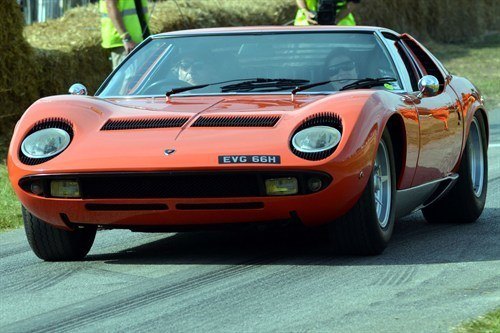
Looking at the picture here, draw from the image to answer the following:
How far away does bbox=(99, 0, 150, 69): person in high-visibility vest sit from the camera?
43.8 ft

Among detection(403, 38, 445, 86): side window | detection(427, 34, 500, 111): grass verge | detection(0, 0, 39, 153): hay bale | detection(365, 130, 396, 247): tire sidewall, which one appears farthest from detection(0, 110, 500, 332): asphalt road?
detection(427, 34, 500, 111): grass verge

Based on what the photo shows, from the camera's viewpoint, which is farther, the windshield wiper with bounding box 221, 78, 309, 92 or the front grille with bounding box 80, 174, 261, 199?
the windshield wiper with bounding box 221, 78, 309, 92

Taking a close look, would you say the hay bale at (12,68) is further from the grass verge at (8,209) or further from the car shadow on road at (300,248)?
the car shadow on road at (300,248)

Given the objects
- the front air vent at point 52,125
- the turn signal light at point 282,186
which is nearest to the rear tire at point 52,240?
the front air vent at point 52,125

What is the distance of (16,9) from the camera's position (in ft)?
44.8

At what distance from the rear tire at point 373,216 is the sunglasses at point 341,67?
0.78m

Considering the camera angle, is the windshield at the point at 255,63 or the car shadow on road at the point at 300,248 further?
the windshield at the point at 255,63

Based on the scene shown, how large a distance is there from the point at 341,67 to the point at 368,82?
0.21m

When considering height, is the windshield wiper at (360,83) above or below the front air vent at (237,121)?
below

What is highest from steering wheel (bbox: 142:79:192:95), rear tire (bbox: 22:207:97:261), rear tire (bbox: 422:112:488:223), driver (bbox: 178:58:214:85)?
driver (bbox: 178:58:214:85)

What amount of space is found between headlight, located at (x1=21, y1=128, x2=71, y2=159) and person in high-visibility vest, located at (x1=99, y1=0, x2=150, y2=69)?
665 cm

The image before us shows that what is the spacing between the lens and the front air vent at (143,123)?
666 cm

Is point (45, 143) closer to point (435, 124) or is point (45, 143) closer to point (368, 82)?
point (368, 82)

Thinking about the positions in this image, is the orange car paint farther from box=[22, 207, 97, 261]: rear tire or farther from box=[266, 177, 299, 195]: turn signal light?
box=[22, 207, 97, 261]: rear tire
